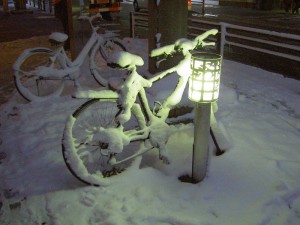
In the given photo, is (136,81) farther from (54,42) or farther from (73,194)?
(54,42)

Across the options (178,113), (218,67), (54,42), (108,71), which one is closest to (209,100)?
(218,67)

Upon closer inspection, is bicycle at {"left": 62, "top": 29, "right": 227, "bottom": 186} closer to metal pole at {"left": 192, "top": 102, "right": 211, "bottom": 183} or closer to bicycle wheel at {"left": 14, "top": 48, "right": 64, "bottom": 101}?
metal pole at {"left": 192, "top": 102, "right": 211, "bottom": 183}

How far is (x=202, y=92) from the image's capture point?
130 inches

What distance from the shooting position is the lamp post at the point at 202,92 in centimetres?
324

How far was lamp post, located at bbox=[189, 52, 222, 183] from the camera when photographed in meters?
3.24

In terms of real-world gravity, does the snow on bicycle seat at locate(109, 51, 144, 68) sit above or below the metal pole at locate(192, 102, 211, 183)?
above

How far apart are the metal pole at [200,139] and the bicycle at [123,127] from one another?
449mm

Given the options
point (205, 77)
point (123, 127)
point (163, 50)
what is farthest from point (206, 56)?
point (123, 127)

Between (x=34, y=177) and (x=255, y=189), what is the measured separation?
250 cm

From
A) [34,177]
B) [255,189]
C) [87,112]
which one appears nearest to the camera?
[255,189]

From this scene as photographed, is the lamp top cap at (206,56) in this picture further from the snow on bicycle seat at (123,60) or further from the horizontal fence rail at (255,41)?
the horizontal fence rail at (255,41)

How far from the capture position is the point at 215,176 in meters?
3.66

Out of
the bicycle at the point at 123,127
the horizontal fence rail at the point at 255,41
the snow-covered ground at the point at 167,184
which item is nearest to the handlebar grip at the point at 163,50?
the bicycle at the point at 123,127

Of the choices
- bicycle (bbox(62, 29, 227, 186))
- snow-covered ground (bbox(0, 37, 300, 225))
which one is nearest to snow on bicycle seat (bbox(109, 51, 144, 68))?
bicycle (bbox(62, 29, 227, 186))
